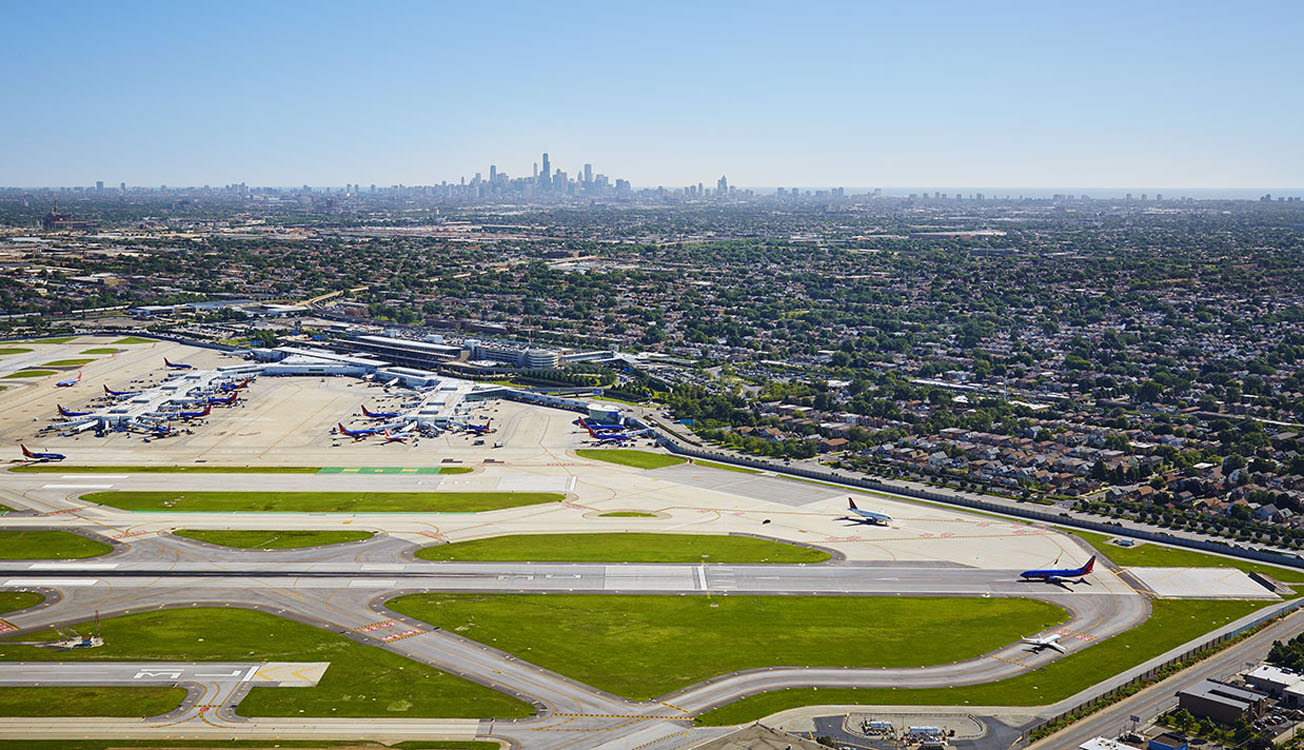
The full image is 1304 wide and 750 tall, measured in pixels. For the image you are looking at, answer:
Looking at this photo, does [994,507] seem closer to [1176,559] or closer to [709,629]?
[1176,559]

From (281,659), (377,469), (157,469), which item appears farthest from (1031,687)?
(157,469)

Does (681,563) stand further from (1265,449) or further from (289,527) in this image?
(1265,449)

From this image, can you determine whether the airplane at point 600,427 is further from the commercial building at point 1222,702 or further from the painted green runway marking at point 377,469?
the commercial building at point 1222,702

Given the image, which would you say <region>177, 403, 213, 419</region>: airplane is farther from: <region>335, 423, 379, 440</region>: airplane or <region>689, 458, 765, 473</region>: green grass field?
<region>689, 458, 765, 473</region>: green grass field

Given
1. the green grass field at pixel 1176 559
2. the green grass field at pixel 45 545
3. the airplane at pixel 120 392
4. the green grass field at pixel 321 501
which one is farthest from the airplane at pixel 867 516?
the airplane at pixel 120 392

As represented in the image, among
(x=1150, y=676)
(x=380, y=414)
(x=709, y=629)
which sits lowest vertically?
(x=709, y=629)

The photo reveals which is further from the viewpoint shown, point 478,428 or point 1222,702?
point 478,428

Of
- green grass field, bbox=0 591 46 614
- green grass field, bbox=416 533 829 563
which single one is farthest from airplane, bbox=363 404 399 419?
green grass field, bbox=0 591 46 614
